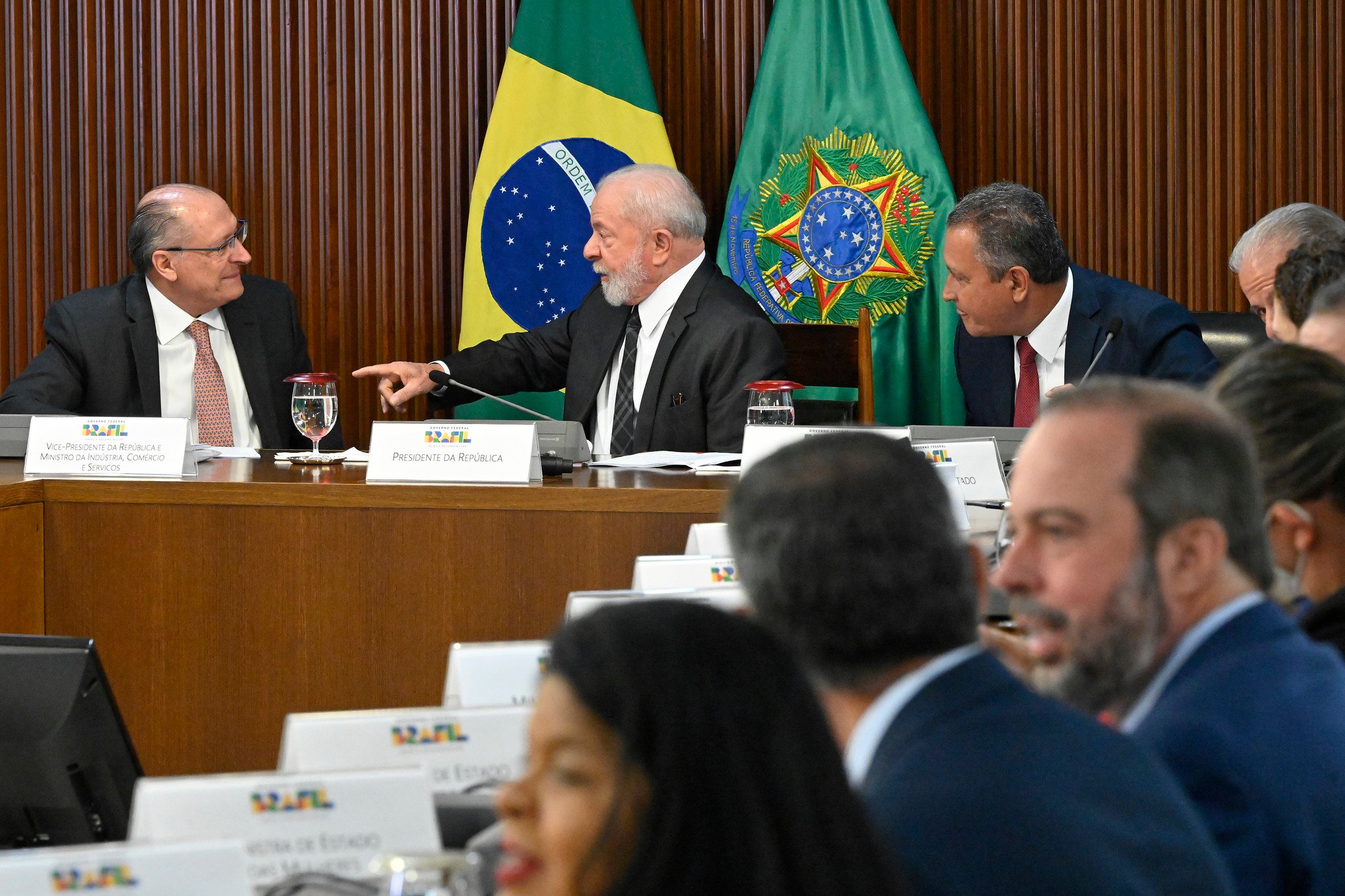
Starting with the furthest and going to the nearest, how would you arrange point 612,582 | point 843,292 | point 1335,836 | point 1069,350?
point 843,292 → point 1069,350 → point 612,582 → point 1335,836

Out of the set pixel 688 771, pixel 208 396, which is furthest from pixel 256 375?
pixel 688 771

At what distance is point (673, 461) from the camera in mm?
3068

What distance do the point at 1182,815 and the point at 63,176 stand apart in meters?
4.53

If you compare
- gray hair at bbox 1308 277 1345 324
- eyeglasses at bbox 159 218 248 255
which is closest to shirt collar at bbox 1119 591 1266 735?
gray hair at bbox 1308 277 1345 324

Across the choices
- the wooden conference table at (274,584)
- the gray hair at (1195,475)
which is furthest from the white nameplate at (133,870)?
the wooden conference table at (274,584)

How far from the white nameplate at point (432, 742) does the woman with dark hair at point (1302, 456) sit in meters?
0.76

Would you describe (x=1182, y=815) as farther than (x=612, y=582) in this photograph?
No

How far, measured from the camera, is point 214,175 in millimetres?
4672

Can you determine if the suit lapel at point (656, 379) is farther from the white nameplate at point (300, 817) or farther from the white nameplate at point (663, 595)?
the white nameplate at point (300, 817)

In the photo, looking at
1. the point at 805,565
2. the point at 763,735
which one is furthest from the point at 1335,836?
the point at 763,735

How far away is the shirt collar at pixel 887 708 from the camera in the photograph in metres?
0.98

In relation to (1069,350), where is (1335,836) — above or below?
below

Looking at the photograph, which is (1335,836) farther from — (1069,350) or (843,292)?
(843,292)

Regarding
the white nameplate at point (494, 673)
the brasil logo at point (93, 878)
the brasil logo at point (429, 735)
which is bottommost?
the brasil logo at point (93, 878)
